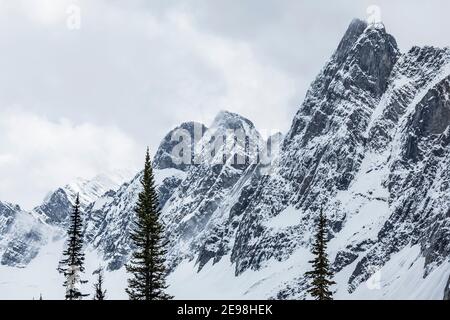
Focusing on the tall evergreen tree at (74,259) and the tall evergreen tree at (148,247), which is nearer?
the tall evergreen tree at (148,247)

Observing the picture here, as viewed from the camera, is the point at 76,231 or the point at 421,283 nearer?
the point at 76,231

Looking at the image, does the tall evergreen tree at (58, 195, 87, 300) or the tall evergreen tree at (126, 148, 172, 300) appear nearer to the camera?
the tall evergreen tree at (126, 148, 172, 300)

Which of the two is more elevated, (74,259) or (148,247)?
(74,259)

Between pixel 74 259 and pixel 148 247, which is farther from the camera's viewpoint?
pixel 74 259
